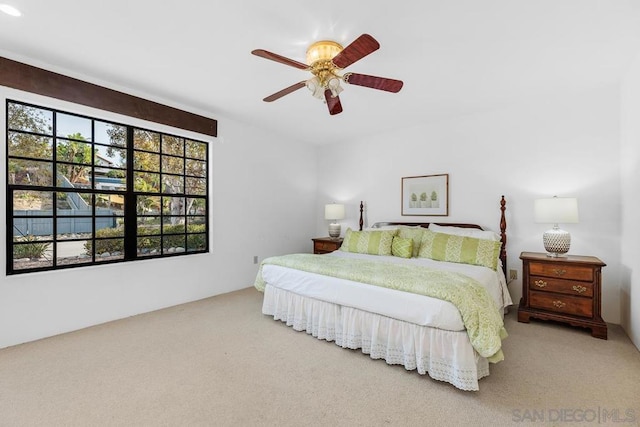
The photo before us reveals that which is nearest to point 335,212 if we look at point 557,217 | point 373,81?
point 373,81

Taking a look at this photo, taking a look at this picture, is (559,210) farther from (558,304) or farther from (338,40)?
(338,40)

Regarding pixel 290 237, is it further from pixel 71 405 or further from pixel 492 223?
pixel 71 405

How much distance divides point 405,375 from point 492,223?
8.16 feet

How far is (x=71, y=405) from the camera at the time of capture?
1.76 meters

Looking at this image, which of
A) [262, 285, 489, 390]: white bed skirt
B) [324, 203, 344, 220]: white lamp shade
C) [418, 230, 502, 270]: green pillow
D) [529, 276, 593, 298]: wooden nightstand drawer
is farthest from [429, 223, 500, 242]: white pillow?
[262, 285, 489, 390]: white bed skirt

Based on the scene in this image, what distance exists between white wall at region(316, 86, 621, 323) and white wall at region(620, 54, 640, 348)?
156mm

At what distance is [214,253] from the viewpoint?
158 inches

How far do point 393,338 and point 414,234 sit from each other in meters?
1.82

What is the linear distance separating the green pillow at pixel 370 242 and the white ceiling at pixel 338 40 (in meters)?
1.64

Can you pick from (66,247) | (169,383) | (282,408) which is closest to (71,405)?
(169,383)

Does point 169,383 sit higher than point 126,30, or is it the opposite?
point 126,30

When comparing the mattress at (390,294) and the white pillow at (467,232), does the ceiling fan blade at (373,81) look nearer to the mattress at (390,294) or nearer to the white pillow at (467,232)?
the mattress at (390,294)

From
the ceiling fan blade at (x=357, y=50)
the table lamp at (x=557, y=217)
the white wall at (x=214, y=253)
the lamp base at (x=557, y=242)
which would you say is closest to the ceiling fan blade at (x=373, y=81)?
the ceiling fan blade at (x=357, y=50)

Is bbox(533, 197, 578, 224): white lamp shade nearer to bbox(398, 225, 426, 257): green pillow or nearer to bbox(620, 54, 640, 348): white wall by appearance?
bbox(620, 54, 640, 348): white wall
